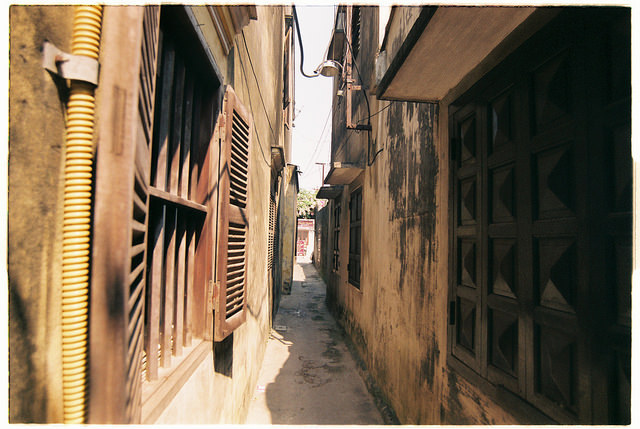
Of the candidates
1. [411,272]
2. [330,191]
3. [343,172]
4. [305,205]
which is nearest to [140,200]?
[411,272]

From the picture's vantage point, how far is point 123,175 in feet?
2.78

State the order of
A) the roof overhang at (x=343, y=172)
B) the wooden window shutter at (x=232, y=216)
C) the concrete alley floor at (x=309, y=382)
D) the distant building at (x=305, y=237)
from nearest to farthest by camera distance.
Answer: the wooden window shutter at (x=232, y=216), the concrete alley floor at (x=309, y=382), the roof overhang at (x=343, y=172), the distant building at (x=305, y=237)

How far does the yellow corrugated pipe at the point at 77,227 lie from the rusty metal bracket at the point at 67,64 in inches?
1.0

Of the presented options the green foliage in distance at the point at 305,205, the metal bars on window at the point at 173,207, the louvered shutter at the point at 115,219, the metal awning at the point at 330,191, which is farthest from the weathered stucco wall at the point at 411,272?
the green foliage in distance at the point at 305,205

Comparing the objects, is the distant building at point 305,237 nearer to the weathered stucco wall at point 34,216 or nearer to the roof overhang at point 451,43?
the roof overhang at point 451,43

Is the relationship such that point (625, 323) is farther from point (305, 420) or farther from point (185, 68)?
point (305, 420)

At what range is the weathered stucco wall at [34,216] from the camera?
821 millimetres

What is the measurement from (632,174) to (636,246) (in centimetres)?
27

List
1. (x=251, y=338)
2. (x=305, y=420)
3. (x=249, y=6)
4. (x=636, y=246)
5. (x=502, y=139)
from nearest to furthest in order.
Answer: (x=636, y=246)
(x=502, y=139)
(x=249, y=6)
(x=305, y=420)
(x=251, y=338)

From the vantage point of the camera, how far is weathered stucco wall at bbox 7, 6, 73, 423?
82cm

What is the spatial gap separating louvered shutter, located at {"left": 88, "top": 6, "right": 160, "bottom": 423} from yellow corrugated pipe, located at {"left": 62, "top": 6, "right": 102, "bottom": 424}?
0.06 metres

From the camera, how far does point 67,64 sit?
870 mm

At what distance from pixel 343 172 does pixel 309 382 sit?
154 inches

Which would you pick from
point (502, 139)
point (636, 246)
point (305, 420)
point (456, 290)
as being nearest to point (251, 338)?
point (305, 420)
